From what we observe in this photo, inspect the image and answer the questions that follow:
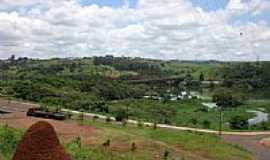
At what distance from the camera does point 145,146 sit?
41188 mm

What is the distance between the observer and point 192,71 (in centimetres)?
17200

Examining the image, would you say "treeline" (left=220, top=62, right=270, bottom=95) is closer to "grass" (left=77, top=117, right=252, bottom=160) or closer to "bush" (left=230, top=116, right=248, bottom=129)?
"bush" (left=230, top=116, right=248, bottom=129)

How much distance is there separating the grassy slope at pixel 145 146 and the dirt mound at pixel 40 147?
11745mm

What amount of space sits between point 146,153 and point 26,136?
1993cm

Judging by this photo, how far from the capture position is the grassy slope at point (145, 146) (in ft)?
117

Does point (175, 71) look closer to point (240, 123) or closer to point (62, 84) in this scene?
point (62, 84)

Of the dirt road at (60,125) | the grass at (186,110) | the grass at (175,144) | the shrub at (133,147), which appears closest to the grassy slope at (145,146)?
the grass at (175,144)

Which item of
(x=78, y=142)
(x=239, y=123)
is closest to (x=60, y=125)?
(x=78, y=142)

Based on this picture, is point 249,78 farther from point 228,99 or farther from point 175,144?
point 175,144

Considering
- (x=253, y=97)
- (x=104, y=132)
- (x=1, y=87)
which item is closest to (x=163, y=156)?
(x=104, y=132)

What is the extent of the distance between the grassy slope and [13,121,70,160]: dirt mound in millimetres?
11745

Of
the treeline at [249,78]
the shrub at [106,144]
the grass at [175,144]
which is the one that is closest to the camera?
the shrub at [106,144]

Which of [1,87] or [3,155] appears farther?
[1,87]

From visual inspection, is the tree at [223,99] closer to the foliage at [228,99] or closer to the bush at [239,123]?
the foliage at [228,99]
